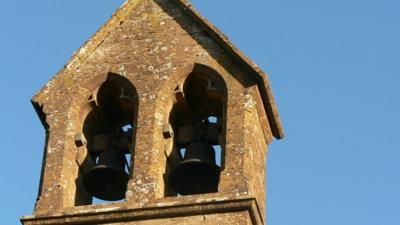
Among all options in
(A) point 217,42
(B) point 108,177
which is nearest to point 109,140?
(B) point 108,177

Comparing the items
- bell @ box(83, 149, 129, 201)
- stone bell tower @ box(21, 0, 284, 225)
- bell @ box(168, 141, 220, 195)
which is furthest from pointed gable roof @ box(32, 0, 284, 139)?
bell @ box(83, 149, 129, 201)

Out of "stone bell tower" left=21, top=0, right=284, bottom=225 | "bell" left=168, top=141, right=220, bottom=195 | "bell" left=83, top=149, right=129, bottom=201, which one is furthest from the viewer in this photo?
"bell" left=83, top=149, right=129, bottom=201

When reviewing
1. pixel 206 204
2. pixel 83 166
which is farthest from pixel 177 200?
pixel 83 166

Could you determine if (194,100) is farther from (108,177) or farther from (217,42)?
(108,177)

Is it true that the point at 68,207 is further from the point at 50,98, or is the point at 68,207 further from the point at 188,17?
the point at 188,17

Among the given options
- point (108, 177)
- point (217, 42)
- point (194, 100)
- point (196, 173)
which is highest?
point (217, 42)

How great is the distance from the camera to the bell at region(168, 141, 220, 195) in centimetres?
2400

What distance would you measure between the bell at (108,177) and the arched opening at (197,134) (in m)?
0.86

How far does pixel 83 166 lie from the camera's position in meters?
24.5

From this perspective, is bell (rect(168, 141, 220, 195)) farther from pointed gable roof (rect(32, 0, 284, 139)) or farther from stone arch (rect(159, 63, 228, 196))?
pointed gable roof (rect(32, 0, 284, 139))

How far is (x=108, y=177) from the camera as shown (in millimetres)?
24500

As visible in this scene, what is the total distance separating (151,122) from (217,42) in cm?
173

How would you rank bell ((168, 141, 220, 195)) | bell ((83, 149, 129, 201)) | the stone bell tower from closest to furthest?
the stone bell tower < bell ((168, 141, 220, 195)) < bell ((83, 149, 129, 201))

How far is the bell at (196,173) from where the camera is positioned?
78.7 feet
